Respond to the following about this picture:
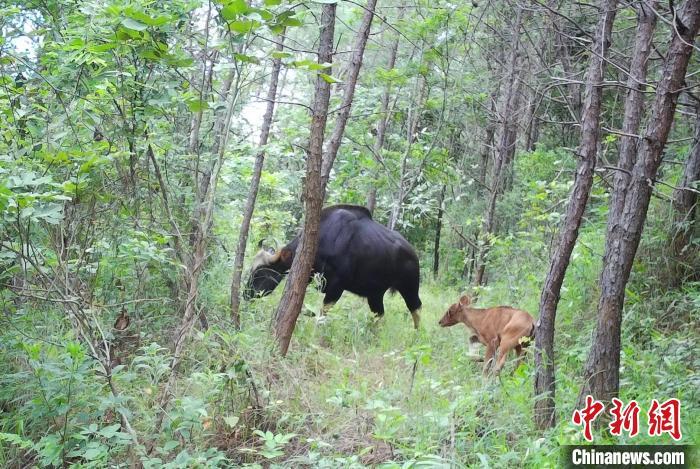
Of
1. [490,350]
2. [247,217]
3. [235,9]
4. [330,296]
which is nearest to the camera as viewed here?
[235,9]

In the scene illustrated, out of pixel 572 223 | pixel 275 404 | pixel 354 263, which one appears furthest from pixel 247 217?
pixel 572 223

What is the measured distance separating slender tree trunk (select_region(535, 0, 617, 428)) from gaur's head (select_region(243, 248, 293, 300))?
5262mm

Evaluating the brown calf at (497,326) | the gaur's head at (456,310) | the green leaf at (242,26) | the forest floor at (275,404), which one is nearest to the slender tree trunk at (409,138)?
the gaur's head at (456,310)

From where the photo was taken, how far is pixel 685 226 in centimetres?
804

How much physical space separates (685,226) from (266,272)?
5.63 metres

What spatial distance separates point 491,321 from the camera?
8023 mm

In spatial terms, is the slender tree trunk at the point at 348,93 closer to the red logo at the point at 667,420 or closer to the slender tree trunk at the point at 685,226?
the slender tree trunk at the point at 685,226

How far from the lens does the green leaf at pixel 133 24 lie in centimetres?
425

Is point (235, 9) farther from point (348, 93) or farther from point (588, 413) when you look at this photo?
point (348, 93)

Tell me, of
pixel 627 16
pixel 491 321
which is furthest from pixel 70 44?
pixel 627 16

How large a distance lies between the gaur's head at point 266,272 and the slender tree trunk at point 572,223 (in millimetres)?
5262

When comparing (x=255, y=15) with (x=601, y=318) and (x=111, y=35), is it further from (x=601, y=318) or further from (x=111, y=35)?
(x=601, y=318)

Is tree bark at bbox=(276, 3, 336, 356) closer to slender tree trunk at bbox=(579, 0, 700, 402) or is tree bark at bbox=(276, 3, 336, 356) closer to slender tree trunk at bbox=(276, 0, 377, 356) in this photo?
slender tree trunk at bbox=(276, 0, 377, 356)

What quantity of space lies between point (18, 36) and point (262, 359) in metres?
3.67
